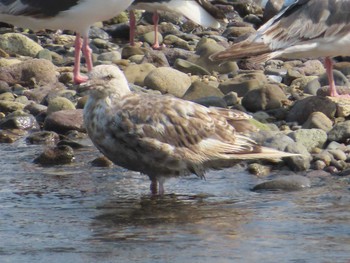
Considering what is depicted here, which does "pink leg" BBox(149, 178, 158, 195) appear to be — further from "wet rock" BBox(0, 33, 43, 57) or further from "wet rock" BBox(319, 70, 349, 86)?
"wet rock" BBox(0, 33, 43, 57)

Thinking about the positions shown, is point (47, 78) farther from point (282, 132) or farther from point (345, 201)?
point (345, 201)

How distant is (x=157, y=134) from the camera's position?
7434 mm

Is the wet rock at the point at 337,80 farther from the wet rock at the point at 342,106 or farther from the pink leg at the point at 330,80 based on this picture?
the wet rock at the point at 342,106

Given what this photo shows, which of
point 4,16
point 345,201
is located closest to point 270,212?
Answer: point 345,201

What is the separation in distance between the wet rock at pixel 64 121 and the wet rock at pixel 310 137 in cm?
200

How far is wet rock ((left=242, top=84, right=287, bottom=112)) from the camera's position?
33.8 ft

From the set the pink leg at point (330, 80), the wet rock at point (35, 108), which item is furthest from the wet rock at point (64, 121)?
the pink leg at point (330, 80)

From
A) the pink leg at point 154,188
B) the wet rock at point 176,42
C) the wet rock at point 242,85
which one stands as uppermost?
the pink leg at point 154,188

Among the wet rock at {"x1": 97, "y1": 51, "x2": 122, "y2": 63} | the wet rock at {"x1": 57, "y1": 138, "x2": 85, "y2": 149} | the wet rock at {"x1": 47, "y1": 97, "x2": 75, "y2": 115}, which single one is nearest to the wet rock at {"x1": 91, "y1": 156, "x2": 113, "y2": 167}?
the wet rock at {"x1": 57, "y1": 138, "x2": 85, "y2": 149}

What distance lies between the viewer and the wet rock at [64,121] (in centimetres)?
978

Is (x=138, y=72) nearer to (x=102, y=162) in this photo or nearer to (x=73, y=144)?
(x=73, y=144)

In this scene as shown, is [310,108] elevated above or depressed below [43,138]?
above

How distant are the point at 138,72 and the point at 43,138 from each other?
2.38m

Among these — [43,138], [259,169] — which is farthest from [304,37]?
[43,138]
